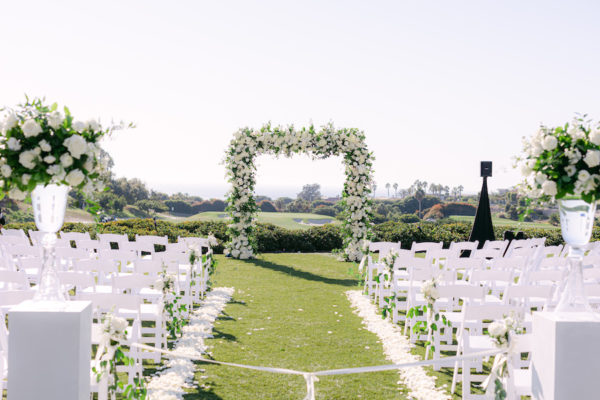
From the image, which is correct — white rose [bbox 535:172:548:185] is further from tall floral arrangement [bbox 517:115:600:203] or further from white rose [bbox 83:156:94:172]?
white rose [bbox 83:156:94:172]

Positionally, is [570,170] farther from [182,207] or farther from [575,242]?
[182,207]

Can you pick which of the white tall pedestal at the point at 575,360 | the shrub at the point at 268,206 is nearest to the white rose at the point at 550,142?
the white tall pedestal at the point at 575,360

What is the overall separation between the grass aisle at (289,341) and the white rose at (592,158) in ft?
8.56

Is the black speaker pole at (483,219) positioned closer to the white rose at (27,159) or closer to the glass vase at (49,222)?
the glass vase at (49,222)

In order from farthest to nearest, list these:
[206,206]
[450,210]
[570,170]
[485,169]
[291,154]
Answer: [206,206]
[450,210]
[291,154]
[485,169]
[570,170]

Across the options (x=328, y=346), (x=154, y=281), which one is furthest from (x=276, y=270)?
(x=154, y=281)

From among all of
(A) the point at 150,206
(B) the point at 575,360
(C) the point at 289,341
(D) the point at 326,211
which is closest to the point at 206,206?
(A) the point at 150,206

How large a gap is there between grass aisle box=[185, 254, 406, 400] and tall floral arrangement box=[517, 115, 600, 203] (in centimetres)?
238

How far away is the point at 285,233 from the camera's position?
16.3m

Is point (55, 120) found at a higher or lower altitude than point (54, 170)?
higher

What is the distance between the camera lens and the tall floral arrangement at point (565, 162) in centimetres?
304

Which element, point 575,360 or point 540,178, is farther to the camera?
point 540,178

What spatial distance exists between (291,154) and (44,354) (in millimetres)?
11339

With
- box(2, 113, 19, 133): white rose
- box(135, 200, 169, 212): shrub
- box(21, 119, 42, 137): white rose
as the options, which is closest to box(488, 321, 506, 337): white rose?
box(21, 119, 42, 137): white rose
